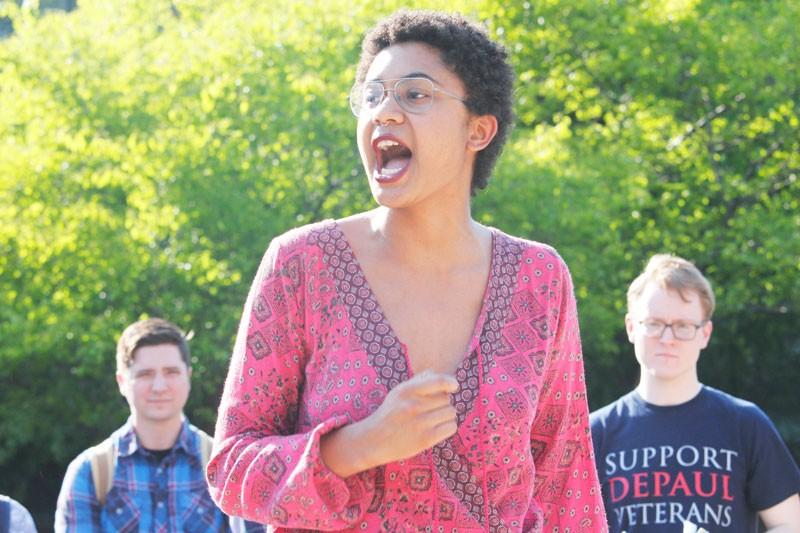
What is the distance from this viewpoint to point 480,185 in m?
3.11

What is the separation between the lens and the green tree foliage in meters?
13.7

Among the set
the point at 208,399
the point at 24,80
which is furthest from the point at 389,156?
the point at 24,80

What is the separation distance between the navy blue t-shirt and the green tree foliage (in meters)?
8.36

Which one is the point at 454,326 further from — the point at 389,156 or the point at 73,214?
the point at 73,214

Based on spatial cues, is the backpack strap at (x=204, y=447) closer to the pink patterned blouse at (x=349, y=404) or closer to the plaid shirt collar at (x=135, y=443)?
the plaid shirt collar at (x=135, y=443)

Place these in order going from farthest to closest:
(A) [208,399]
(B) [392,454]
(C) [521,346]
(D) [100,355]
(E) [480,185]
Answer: (A) [208,399], (D) [100,355], (E) [480,185], (C) [521,346], (B) [392,454]

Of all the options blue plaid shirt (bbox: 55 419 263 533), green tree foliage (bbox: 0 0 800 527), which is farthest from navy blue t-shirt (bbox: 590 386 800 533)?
green tree foliage (bbox: 0 0 800 527)

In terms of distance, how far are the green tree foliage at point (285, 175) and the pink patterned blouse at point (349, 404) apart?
10434mm

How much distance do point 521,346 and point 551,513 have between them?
0.39m

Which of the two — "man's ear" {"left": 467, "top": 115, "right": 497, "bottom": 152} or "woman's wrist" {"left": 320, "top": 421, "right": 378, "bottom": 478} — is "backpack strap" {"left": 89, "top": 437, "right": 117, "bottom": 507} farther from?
"woman's wrist" {"left": 320, "top": 421, "right": 378, "bottom": 478}

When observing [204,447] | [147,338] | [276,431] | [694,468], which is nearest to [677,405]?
[694,468]

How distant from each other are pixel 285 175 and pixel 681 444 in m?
9.22

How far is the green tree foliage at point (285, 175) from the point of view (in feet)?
44.8

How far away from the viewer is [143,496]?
5.75m
